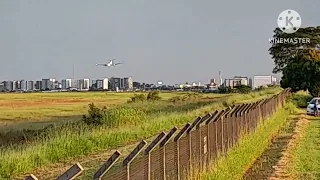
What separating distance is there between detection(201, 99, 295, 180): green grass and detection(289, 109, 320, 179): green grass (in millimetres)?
1134

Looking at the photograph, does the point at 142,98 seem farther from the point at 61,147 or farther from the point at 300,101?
the point at 61,147

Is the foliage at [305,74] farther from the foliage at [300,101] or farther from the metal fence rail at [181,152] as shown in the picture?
the metal fence rail at [181,152]

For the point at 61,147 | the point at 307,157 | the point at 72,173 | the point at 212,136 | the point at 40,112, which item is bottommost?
the point at 40,112

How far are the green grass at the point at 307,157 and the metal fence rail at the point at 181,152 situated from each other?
1.83 m

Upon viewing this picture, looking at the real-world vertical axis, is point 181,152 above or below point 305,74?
below

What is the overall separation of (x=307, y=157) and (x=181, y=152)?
28.5ft

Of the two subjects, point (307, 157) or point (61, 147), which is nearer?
point (307, 157)

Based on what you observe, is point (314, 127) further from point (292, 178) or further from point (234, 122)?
point (292, 178)

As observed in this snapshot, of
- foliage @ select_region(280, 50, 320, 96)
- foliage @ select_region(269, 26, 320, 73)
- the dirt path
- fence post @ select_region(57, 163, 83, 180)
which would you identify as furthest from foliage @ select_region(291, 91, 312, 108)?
fence post @ select_region(57, 163, 83, 180)

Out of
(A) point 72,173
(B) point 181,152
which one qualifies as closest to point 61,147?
(B) point 181,152

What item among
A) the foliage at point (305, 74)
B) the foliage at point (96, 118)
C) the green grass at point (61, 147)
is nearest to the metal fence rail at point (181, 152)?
the green grass at point (61, 147)

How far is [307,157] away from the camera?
18.0m

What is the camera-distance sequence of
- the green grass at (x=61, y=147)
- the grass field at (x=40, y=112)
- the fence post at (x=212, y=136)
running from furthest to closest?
the grass field at (x=40, y=112) < the green grass at (x=61, y=147) < the fence post at (x=212, y=136)

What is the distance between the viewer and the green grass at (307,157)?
14.7m
